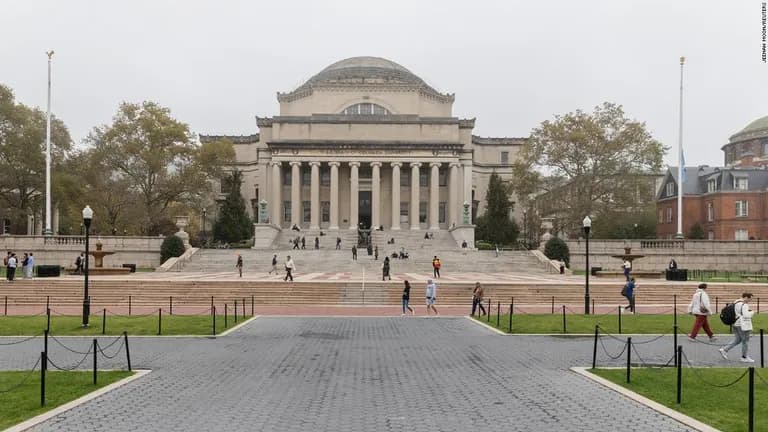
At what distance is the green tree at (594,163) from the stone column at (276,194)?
28.3m

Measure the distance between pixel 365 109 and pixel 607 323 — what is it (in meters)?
63.8

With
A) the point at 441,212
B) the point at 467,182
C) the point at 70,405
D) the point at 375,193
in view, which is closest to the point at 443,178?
the point at 467,182

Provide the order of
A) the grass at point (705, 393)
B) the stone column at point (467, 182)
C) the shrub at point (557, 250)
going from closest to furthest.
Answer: the grass at point (705, 393)
the shrub at point (557, 250)
the stone column at point (467, 182)

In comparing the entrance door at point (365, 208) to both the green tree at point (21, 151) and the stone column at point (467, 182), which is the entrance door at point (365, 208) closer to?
the stone column at point (467, 182)

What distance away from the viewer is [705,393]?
1154 cm

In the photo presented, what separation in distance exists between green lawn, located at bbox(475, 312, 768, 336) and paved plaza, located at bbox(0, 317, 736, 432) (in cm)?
185

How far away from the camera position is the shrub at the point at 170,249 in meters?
51.2

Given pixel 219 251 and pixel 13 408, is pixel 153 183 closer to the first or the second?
pixel 219 251

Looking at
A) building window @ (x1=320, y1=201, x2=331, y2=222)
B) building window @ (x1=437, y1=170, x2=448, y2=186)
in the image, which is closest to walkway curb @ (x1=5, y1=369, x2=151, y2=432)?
Answer: building window @ (x1=320, y1=201, x2=331, y2=222)

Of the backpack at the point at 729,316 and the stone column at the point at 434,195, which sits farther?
the stone column at the point at 434,195

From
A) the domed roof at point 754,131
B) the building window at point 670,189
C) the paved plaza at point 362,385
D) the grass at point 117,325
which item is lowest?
the grass at point 117,325

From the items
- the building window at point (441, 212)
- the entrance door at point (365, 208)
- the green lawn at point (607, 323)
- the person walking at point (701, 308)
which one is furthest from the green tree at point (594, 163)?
the person walking at point (701, 308)

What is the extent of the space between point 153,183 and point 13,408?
2156 inches

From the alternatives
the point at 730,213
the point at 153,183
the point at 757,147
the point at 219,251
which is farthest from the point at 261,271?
the point at 757,147
